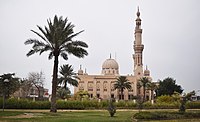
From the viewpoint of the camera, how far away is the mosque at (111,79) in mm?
88938

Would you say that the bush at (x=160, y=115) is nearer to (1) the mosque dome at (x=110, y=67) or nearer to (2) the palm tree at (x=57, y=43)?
(2) the palm tree at (x=57, y=43)

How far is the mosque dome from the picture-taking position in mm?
95188

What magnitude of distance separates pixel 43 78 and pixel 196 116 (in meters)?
49.2

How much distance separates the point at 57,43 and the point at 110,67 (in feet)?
223

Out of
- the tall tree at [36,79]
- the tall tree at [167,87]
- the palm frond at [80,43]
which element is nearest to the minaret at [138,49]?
the tall tree at [167,87]

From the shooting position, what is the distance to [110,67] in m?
95.5

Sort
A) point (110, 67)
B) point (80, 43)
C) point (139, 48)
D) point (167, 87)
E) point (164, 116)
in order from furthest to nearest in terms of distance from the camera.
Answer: point (110, 67)
point (139, 48)
point (167, 87)
point (80, 43)
point (164, 116)

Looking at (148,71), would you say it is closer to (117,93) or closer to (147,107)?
(117,93)

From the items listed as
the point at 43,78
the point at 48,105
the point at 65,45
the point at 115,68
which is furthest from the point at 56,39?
the point at 115,68

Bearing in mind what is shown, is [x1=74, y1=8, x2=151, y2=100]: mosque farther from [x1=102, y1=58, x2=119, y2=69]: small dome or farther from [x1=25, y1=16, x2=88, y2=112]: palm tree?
[x1=25, y1=16, x2=88, y2=112]: palm tree

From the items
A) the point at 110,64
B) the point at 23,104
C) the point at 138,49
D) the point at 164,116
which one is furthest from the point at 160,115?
the point at 110,64

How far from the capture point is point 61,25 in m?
28.5

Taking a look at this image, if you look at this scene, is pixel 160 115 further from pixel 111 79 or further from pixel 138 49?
pixel 111 79

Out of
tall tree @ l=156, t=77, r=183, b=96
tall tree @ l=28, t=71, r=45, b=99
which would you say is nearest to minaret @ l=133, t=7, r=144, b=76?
tall tree @ l=156, t=77, r=183, b=96
